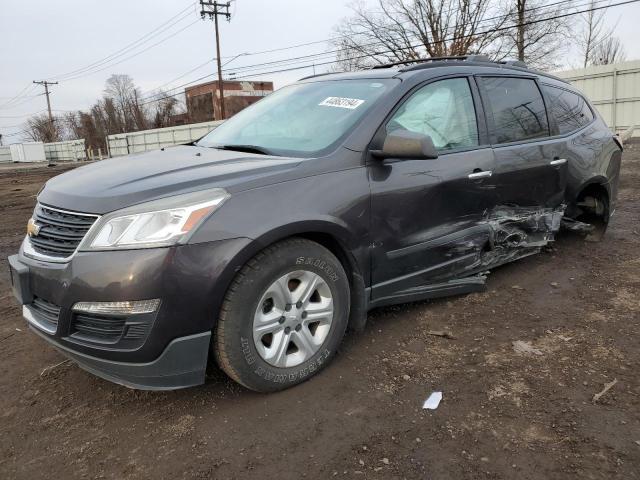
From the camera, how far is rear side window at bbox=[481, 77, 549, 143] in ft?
12.6

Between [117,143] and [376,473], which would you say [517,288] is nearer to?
[376,473]

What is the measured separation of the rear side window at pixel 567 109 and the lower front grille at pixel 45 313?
4071 mm

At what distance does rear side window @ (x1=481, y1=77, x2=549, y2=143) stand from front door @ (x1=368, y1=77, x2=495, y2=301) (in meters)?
0.21

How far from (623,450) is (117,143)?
44.3m

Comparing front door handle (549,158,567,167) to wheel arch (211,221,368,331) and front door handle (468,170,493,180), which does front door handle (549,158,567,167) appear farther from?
wheel arch (211,221,368,331)

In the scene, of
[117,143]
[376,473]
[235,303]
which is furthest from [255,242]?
[117,143]

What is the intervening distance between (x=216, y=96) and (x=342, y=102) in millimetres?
50371

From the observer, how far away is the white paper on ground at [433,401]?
2.52 meters

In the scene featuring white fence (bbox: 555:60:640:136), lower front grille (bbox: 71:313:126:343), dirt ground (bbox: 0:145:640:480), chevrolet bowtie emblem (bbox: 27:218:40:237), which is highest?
white fence (bbox: 555:60:640:136)

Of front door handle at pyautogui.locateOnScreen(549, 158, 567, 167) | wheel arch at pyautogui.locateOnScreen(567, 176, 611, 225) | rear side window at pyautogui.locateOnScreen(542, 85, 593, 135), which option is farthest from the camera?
wheel arch at pyautogui.locateOnScreen(567, 176, 611, 225)

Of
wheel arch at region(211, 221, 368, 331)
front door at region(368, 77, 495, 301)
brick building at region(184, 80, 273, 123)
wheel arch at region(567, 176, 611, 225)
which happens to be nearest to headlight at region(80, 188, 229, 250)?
wheel arch at region(211, 221, 368, 331)

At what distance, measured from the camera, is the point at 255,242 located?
2426 mm

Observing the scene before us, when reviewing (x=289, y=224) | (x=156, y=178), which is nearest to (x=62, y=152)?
(x=156, y=178)

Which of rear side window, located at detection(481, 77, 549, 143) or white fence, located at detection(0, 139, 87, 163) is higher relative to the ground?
rear side window, located at detection(481, 77, 549, 143)
